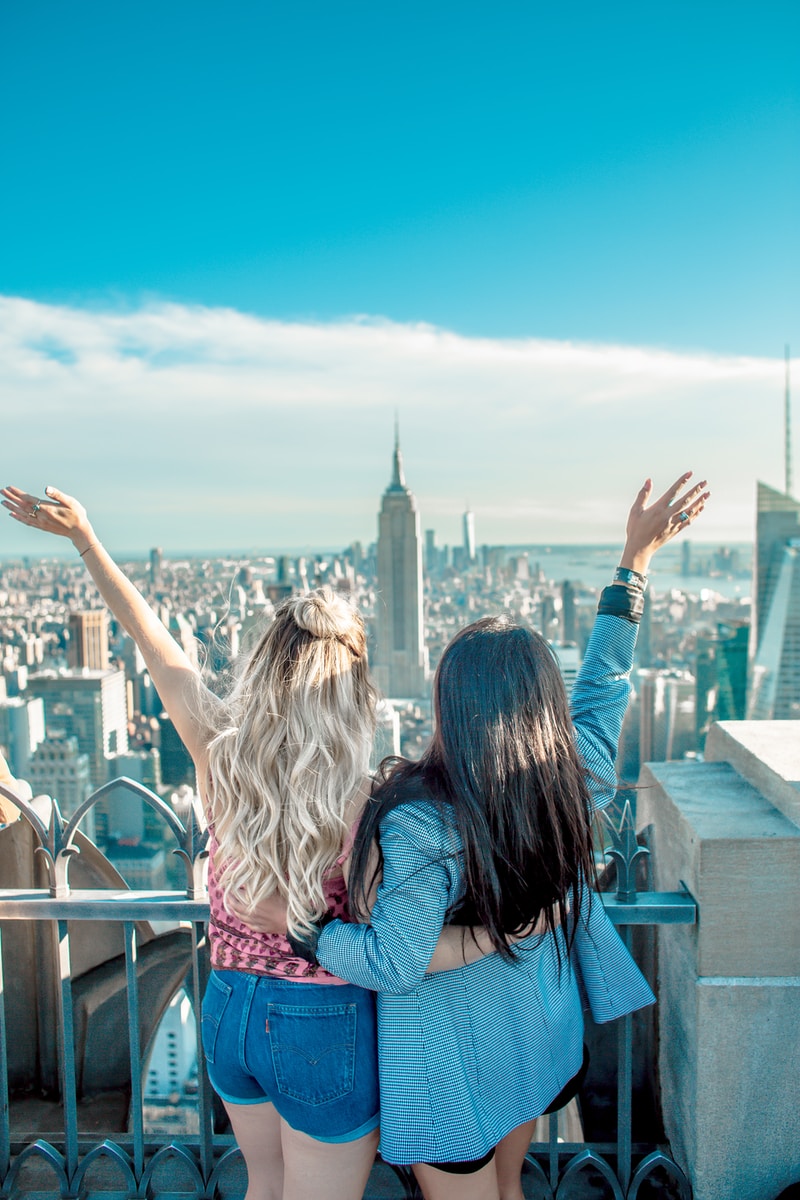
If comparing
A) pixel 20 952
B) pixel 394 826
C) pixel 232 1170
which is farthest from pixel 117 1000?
pixel 394 826

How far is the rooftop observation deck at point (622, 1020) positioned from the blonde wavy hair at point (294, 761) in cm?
50

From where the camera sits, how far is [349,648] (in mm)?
1693

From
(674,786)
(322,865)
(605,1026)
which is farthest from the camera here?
(605,1026)

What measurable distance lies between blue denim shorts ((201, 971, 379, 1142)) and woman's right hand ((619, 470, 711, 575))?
1164mm

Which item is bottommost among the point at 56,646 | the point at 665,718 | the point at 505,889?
the point at 665,718

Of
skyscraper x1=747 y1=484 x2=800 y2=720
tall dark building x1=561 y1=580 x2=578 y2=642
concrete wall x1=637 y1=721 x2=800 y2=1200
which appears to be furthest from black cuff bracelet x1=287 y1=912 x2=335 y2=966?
skyscraper x1=747 y1=484 x2=800 y2=720

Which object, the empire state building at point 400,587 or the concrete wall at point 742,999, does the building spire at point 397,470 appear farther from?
the concrete wall at point 742,999

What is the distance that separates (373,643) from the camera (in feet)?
7.18

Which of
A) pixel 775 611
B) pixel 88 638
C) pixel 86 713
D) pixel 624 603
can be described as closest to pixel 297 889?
pixel 624 603

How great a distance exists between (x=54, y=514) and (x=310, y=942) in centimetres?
127

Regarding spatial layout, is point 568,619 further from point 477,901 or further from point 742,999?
point 477,901

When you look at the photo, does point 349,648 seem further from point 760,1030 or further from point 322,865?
point 760,1030

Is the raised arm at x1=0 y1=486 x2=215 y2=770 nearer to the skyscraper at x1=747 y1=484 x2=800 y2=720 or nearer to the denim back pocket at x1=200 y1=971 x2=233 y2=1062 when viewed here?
the denim back pocket at x1=200 y1=971 x2=233 y2=1062

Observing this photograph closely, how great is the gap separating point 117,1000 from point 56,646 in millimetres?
30785
